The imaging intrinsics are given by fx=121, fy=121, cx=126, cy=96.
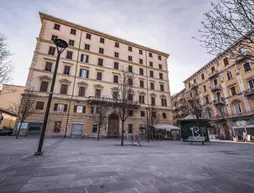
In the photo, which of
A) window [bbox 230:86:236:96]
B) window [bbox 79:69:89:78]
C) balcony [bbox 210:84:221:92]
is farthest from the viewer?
balcony [bbox 210:84:221:92]

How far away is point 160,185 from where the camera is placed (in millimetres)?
2357

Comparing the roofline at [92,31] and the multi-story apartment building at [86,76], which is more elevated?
the roofline at [92,31]

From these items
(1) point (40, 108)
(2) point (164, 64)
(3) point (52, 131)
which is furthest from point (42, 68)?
(2) point (164, 64)

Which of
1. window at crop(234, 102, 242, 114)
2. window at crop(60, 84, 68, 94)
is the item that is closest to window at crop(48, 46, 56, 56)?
window at crop(60, 84, 68, 94)

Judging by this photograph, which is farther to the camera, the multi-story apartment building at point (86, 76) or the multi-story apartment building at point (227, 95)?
the multi-story apartment building at point (227, 95)

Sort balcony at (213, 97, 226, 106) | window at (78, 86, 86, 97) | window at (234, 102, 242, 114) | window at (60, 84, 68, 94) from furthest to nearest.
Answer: balcony at (213, 97, 226, 106)
window at (234, 102, 242, 114)
window at (78, 86, 86, 97)
window at (60, 84, 68, 94)

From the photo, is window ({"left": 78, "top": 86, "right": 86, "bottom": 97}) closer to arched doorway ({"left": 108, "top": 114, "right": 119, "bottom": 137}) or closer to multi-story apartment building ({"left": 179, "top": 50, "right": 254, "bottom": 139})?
arched doorway ({"left": 108, "top": 114, "right": 119, "bottom": 137})

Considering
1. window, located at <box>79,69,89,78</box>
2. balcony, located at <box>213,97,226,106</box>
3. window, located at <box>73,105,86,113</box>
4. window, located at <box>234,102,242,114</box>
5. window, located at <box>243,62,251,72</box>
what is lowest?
window, located at <box>73,105,86,113</box>

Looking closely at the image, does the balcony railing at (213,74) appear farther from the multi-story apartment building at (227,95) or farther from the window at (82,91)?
the window at (82,91)

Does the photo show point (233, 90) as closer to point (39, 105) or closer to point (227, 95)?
point (227, 95)

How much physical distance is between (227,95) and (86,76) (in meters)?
30.7

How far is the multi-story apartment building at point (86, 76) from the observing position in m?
20.2

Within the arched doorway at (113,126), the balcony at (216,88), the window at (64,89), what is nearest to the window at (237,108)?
the balcony at (216,88)

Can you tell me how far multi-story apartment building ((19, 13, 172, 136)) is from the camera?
20.2 m
